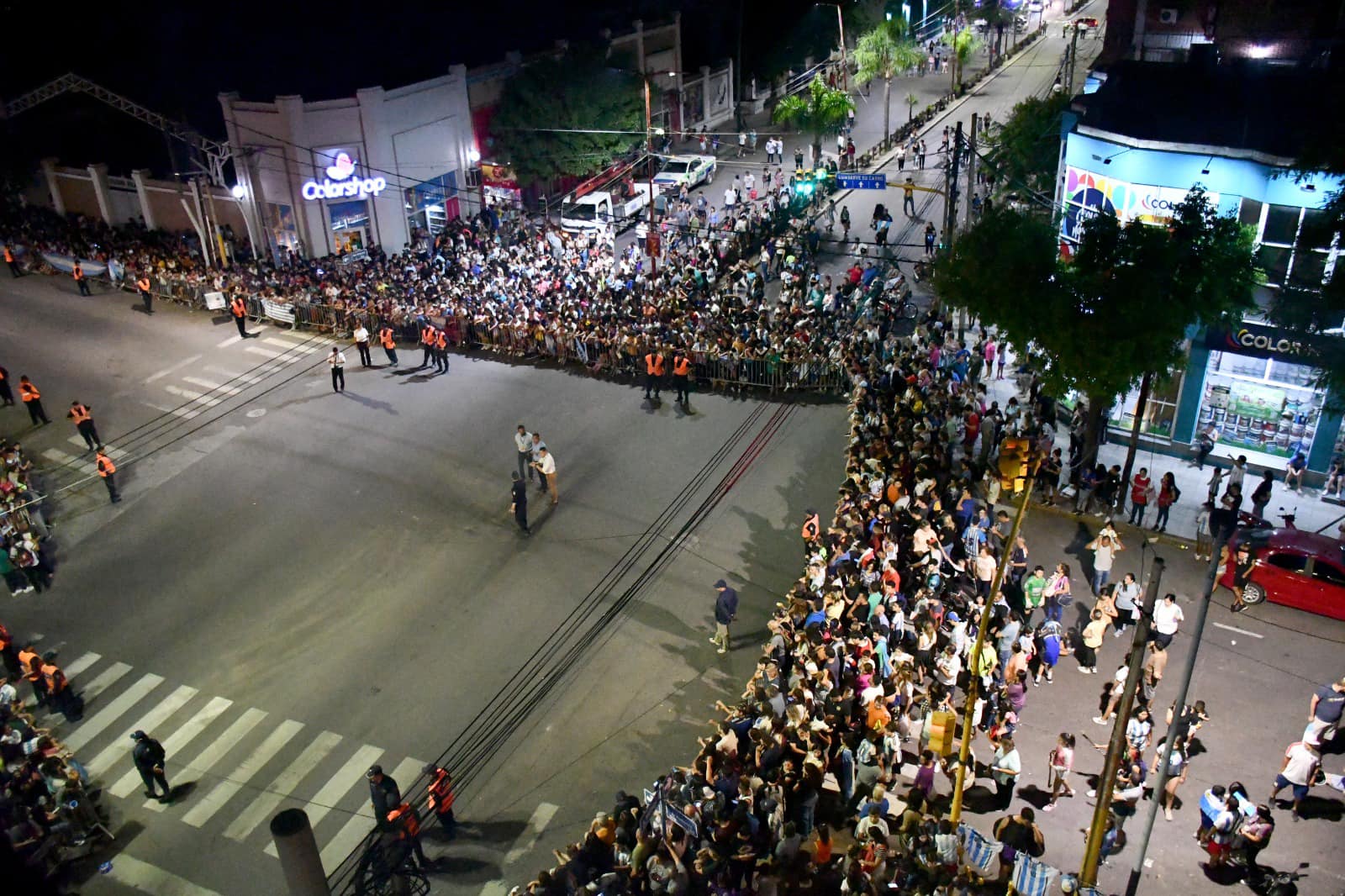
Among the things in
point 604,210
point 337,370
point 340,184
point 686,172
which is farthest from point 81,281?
point 686,172

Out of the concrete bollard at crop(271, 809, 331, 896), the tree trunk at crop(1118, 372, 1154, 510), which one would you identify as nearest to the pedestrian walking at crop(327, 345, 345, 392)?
the tree trunk at crop(1118, 372, 1154, 510)

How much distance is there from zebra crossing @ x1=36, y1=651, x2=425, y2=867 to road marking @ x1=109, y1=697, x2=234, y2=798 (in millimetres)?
14

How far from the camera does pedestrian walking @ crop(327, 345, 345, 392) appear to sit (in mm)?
27938

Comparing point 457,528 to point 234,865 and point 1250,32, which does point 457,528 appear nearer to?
point 234,865

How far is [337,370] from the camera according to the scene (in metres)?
28.0

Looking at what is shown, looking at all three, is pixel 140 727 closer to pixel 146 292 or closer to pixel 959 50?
pixel 146 292

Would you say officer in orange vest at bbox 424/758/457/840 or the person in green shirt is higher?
the person in green shirt

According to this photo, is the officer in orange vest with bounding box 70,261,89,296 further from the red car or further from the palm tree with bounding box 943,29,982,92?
the palm tree with bounding box 943,29,982,92

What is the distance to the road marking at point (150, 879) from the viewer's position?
1443 cm

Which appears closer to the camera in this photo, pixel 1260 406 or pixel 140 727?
pixel 140 727

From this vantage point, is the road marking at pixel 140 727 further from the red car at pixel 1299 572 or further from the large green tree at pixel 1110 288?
the red car at pixel 1299 572

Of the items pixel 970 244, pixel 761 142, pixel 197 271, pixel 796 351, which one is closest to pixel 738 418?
pixel 796 351

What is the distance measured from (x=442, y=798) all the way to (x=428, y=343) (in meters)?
16.8

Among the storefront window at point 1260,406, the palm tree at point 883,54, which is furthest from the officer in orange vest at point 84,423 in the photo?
the palm tree at point 883,54
